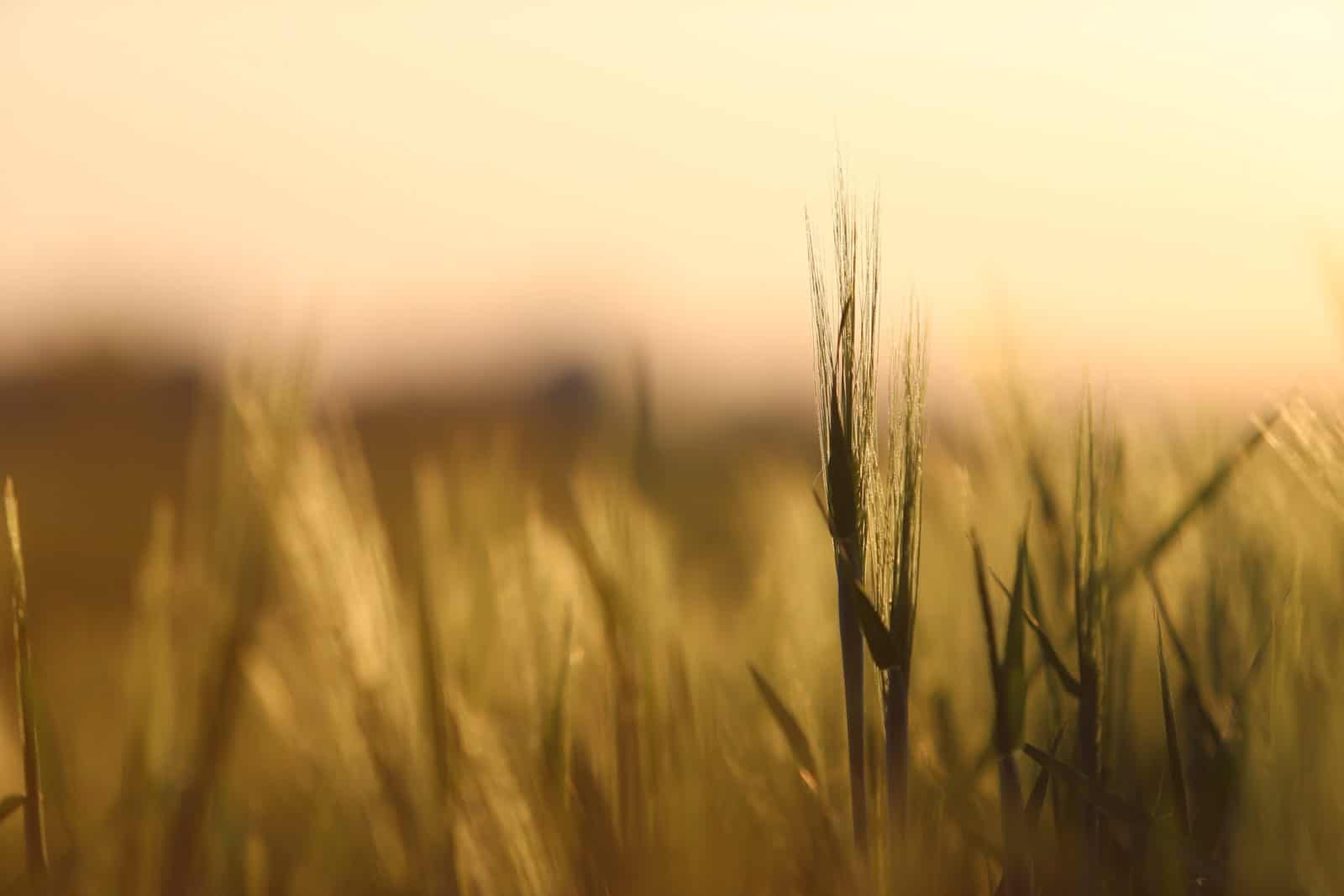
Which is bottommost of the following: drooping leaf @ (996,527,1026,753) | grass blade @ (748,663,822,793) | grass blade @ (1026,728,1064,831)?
grass blade @ (1026,728,1064,831)

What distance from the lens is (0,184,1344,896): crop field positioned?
1.14 feet

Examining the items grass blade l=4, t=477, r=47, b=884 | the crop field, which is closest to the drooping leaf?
the crop field

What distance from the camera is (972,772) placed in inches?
15.7

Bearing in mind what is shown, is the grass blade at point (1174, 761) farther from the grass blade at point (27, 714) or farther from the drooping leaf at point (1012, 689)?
the grass blade at point (27, 714)

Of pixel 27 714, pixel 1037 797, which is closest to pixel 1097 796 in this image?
pixel 1037 797

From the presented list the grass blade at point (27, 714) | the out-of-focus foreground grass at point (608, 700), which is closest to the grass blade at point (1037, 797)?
the out-of-focus foreground grass at point (608, 700)

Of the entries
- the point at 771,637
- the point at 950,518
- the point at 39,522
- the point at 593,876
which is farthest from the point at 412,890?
the point at 39,522

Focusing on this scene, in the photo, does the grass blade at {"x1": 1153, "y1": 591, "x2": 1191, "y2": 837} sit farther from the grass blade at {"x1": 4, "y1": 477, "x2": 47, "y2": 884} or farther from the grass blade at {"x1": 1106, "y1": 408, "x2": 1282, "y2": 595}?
the grass blade at {"x1": 4, "y1": 477, "x2": 47, "y2": 884}

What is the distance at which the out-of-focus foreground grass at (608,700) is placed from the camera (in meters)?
0.37

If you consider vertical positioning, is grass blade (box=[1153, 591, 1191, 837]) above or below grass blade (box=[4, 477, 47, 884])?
below

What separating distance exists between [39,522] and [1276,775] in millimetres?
2744

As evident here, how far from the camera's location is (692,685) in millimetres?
519

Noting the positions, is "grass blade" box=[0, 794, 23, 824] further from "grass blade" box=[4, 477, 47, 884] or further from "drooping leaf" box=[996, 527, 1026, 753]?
"drooping leaf" box=[996, 527, 1026, 753]

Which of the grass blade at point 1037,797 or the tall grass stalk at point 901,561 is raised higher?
the tall grass stalk at point 901,561
